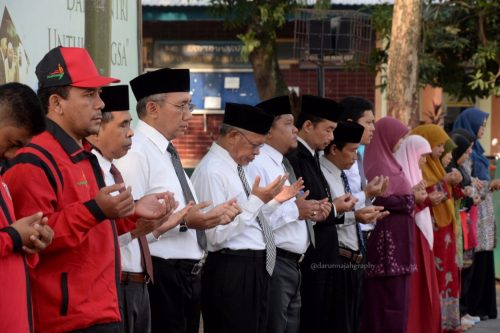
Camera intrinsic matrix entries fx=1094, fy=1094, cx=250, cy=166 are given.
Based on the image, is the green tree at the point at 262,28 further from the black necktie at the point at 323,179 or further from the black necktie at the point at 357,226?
the black necktie at the point at 323,179

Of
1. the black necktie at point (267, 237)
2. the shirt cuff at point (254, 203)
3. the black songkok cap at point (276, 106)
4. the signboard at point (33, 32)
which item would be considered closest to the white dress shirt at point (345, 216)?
the black songkok cap at point (276, 106)

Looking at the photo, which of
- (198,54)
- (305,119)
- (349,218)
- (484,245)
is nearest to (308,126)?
(305,119)

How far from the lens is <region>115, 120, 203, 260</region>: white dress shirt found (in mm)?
5836

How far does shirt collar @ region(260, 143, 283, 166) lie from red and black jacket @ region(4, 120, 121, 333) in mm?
2864

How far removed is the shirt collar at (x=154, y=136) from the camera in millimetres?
6027

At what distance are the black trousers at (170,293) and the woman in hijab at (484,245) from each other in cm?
653

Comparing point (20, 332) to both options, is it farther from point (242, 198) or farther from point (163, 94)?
point (242, 198)

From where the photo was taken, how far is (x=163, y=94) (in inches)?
244

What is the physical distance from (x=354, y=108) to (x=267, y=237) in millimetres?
2301

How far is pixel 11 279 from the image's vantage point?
420 centimetres

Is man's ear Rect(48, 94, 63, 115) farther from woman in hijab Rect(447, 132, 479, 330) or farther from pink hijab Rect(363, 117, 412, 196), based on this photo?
woman in hijab Rect(447, 132, 479, 330)

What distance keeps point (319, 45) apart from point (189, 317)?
9564 mm

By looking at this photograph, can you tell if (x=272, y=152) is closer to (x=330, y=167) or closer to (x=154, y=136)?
(x=330, y=167)

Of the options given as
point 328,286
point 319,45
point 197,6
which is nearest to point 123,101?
point 328,286
